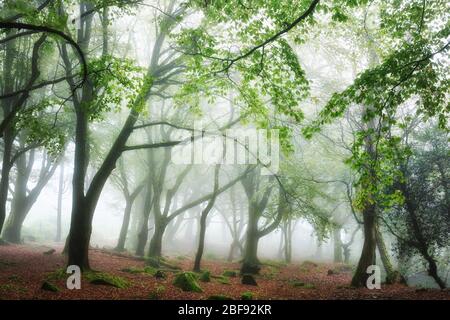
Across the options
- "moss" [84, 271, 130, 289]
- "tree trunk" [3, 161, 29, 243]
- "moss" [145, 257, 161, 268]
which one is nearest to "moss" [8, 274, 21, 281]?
"moss" [84, 271, 130, 289]

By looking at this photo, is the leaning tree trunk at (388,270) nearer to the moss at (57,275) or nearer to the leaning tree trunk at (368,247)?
the leaning tree trunk at (368,247)

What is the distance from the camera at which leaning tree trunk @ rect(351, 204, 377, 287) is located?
14.9 m

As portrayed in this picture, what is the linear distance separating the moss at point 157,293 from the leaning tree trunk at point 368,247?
837 cm

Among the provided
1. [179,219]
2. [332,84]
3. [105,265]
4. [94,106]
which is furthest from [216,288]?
[179,219]

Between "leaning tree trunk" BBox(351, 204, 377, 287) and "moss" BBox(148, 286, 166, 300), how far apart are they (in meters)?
8.37

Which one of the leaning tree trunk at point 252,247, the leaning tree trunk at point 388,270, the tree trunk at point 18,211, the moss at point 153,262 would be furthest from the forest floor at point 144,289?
the tree trunk at point 18,211

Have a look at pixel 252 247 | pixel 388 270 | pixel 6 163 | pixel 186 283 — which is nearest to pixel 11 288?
pixel 186 283

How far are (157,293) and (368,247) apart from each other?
9.33m

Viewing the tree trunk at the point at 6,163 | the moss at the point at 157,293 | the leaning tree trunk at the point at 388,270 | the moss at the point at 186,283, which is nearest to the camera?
the moss at the point at 157,293

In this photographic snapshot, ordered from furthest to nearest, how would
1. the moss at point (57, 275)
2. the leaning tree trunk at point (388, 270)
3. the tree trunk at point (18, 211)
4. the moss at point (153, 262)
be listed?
the tree trunk at point (18, 211) < the moss at point (153, 262) < the leaning tree trunk at point (388, 270) < the moss at point (57, 275)

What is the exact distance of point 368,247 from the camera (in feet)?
49.4

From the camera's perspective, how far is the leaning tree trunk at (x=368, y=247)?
1489 cm

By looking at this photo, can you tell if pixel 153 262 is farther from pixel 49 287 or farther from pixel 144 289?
pixel 49 287

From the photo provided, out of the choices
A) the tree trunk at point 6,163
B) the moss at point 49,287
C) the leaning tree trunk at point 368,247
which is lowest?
the moss at point 49,287
